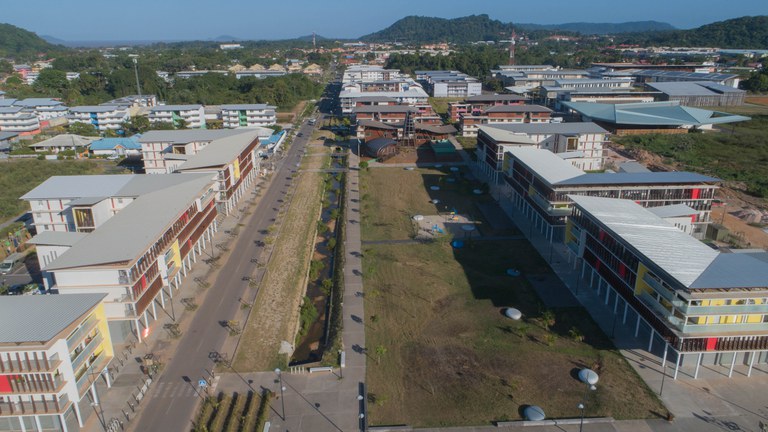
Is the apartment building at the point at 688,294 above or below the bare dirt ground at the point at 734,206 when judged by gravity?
above

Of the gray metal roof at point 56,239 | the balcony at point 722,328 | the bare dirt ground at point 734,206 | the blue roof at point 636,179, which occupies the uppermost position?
the blue roof at point 636,179

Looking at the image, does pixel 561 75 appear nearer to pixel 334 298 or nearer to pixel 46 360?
pixel 334 298

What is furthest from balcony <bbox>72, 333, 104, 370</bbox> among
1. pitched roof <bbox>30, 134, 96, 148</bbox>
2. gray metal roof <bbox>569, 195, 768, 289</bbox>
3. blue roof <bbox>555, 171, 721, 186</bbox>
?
pitched roof <bbox>30, 134, 96, 148</bbox>

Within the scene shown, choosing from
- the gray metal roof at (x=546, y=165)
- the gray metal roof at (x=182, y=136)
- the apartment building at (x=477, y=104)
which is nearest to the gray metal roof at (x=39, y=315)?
the gray metal roof at (x=546, y=165)

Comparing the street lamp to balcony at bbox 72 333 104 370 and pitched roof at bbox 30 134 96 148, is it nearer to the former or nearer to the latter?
balcony at bbox 72 333 104 370

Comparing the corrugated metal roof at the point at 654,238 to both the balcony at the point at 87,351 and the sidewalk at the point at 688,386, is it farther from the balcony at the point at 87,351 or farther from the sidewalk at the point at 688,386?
the balcony at the point at 87,351

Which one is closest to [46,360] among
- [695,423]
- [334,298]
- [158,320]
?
[158,320]

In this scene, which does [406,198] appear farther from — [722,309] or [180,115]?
[180,115]

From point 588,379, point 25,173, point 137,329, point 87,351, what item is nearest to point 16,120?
point 25,173
